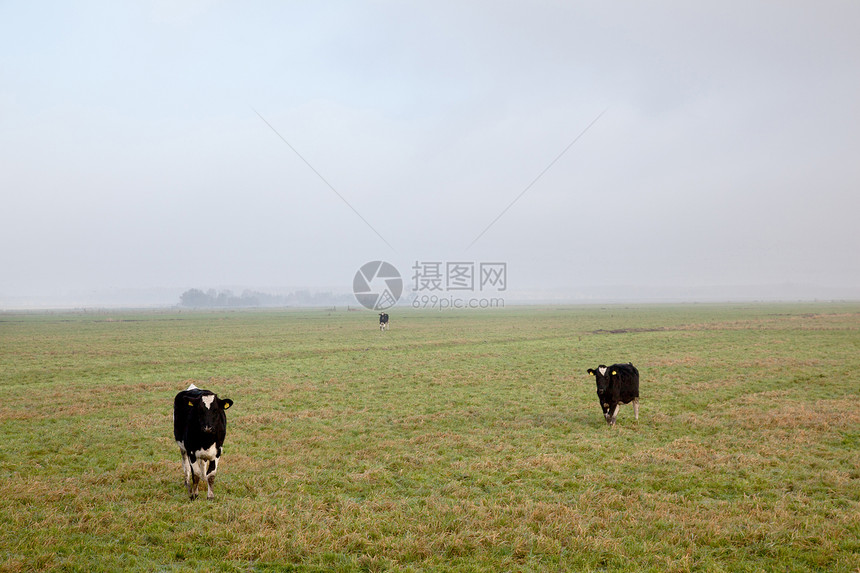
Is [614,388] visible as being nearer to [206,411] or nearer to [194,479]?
[206,411]

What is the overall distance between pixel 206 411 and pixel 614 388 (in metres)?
11.0

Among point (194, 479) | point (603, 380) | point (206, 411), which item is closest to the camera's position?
point (206, 411)

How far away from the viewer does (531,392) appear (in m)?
19.2

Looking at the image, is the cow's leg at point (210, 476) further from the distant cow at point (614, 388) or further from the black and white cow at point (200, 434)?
the distant cow at point (614, 388)

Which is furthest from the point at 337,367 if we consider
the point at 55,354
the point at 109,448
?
the point at 55,354

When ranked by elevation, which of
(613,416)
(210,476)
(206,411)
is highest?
(206,411)

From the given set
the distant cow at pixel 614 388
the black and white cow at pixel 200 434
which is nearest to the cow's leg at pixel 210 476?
the black and white cow at pixel 200 434

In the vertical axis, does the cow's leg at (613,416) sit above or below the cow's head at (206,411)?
below

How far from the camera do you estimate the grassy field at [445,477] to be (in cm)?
682

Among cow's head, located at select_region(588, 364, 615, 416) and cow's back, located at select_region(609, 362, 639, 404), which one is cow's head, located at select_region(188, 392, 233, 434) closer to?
cow's head, located at select_region(588, 364, 615, 416)

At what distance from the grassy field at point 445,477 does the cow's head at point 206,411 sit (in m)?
1.37

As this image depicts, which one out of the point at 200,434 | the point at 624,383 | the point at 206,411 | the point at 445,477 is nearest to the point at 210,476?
the point at 200,434

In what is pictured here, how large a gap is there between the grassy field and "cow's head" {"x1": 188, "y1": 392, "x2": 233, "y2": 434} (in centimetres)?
137

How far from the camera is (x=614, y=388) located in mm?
14047
